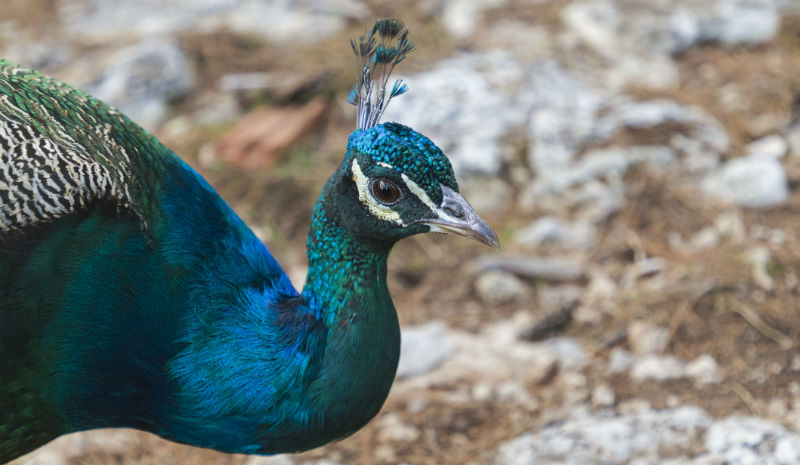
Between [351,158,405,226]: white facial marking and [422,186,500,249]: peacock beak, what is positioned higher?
[351,158,405,226]: white facial marking

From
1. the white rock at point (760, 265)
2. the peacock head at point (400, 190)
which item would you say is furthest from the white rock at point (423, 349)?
the peacock head at point (400, 190)

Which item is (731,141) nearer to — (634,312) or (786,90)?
(786,90)

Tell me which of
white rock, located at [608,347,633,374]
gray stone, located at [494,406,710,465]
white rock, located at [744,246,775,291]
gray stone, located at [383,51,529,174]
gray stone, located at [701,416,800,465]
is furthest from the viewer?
gray stone, located at [383,51,529,174]

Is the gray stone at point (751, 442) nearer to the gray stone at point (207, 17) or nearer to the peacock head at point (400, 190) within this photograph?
the peacock head at point (400, 190)

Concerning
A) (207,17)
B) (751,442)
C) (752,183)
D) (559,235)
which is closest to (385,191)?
(751,442)

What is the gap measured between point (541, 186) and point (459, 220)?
6.61 feet

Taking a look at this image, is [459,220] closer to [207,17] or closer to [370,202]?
[370,202]

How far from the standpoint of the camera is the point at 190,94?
450cm

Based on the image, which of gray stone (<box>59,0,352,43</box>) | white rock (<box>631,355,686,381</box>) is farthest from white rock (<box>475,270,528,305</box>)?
gray stone (<box>59,0,352,43</box>)

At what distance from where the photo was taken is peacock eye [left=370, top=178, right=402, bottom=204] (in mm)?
1735

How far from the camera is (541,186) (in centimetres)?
367

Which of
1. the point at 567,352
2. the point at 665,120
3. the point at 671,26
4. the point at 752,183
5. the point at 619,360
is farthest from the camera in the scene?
the point at 671,26

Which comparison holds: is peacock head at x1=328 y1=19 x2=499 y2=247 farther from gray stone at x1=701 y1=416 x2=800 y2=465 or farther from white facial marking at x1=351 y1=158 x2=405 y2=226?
gray stone at x1=701 y1=416 x2=800 y2=465

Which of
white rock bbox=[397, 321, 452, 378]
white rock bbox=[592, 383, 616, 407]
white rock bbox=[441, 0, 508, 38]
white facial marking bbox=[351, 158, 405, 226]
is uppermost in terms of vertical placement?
white rock bbox=[441, 0, 508, 38]
